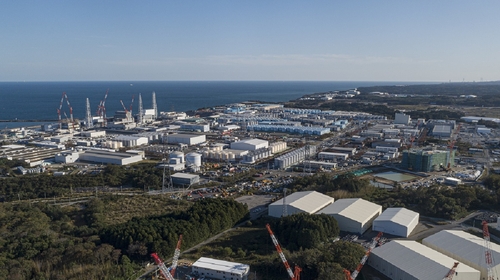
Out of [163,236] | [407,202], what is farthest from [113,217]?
[407,202]

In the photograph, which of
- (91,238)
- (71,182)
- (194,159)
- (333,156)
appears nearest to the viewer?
(91,238)

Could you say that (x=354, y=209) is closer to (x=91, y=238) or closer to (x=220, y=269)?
(x=220, y=269)

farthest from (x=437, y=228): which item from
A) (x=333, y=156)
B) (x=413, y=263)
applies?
(x=333, y=156)

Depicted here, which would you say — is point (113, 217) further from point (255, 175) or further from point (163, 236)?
point (255, 175)

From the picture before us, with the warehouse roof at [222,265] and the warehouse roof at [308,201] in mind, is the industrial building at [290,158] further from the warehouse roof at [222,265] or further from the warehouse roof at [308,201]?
the warehouse roof at [222,265]

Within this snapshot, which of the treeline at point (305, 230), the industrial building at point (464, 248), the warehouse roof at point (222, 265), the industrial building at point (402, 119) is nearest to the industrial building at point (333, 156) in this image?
the treeline at point (305, 230)

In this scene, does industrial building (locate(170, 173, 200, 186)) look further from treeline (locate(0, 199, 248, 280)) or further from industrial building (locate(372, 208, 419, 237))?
industrial building (locate(372, 208, 419, 237))
